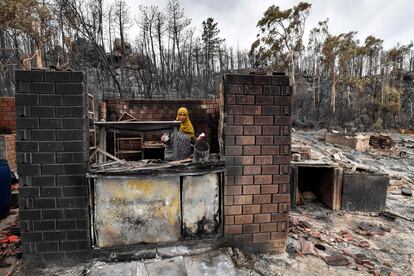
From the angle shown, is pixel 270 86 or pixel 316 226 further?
pixel 316 226

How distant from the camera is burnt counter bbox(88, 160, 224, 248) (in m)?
2.50

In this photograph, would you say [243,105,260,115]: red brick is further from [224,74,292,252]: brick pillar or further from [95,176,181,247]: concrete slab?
[95,176,181,247]: concrete slab

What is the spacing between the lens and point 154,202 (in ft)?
8.52

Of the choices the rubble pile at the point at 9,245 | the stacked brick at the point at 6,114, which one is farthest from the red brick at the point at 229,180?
the stacked brick at the point at 6,114

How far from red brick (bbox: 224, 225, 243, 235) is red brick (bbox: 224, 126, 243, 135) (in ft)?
3.64

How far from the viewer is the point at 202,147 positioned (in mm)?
2699

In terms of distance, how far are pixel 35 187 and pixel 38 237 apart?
539 mm

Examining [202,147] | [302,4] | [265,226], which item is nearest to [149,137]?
[202,147]

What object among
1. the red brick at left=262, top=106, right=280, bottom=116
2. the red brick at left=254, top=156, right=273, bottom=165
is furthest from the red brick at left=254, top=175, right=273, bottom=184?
the red brick at left=262, top=106, right=280, bottom=116

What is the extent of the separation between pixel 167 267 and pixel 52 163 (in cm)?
161

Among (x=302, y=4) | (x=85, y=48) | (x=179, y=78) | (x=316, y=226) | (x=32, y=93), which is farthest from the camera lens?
(x=302, y=4)

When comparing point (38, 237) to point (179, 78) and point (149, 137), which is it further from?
point (179, 78)

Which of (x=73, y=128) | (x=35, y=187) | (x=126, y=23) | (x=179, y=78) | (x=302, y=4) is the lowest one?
(x=35, y=187)

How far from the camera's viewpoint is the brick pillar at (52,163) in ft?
7.55
